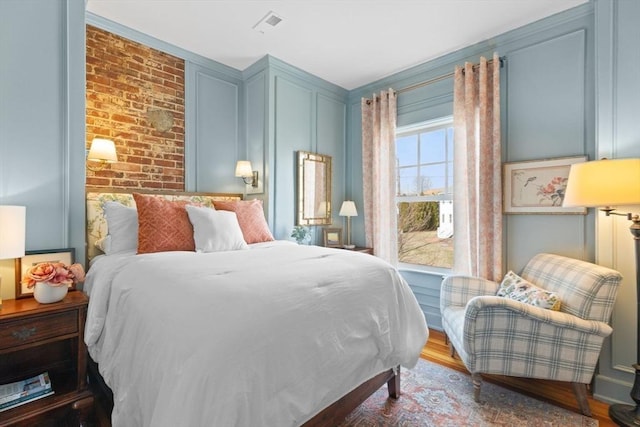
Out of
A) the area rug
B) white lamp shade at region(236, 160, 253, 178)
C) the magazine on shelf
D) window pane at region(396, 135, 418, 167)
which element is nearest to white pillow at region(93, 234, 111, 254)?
the magazine on shelf

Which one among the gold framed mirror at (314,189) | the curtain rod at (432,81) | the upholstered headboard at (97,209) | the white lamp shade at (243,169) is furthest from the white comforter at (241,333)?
the curtain rod at (432,81)

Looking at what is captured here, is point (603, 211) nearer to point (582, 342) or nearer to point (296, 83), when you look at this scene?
point (582, 342)

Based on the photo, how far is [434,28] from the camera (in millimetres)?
2777

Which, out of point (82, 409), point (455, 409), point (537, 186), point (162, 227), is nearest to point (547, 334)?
point (455, 409)

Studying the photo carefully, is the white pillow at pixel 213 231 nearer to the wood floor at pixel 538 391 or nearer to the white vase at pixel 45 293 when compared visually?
the white vase at pixel 45 293

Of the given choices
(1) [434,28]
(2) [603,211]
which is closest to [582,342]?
(2) [603,211]

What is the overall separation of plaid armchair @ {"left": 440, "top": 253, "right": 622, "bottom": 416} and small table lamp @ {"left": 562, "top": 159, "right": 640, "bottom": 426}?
0.61 ft

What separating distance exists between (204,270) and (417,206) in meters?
2.80

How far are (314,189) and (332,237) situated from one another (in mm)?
645

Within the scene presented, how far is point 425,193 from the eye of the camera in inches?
141

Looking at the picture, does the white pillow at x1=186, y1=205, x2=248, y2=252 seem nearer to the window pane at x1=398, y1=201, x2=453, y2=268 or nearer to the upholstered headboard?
the upholstered headboard

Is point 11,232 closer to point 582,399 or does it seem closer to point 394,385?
point 394,385

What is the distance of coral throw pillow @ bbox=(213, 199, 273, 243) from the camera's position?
2646 mm

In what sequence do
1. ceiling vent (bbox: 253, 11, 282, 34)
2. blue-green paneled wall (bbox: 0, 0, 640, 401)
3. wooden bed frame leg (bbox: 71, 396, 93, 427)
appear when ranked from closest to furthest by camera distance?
wooden bed frame leg (bbox: 71, 396, 93, 427)
blue-green paneled wall (bbox: 0, 0, 640, 401)
ceiling vent (bbox: 253, 11, 282, 34)
